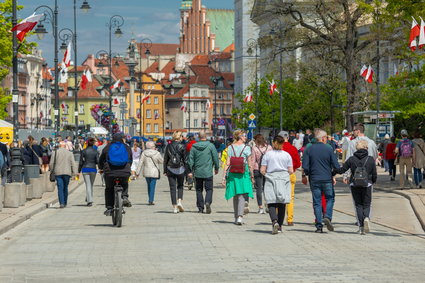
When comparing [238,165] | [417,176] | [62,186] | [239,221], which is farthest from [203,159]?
[417,176]

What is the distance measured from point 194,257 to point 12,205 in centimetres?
1141

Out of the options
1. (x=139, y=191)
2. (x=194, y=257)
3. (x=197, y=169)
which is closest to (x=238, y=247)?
(x=194, y=257)

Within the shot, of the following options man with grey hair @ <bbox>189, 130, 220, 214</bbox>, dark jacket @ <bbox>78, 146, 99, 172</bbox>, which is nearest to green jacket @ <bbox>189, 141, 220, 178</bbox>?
man with grey hair @ <bbox>189, 130, 220, 214</bbox>

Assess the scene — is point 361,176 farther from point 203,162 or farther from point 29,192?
point 29,192

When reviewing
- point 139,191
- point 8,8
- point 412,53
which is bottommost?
point 139,191

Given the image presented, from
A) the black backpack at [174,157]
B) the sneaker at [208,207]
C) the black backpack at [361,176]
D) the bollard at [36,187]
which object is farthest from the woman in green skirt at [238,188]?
the bollard at [36,187]

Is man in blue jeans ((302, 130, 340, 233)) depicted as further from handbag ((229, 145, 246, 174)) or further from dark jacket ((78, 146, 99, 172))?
dark jacket ((78, 146, 99, 172))

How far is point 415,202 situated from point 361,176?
7608mm

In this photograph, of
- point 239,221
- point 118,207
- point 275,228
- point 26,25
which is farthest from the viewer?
point 26,25

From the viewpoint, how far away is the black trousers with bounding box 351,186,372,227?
18.1 meters

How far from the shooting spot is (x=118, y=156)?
20.2 meters

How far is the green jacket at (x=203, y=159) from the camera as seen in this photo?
74.4 feet

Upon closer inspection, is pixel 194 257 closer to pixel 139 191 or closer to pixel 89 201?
pixel 89 201

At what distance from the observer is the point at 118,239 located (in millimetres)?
17172
